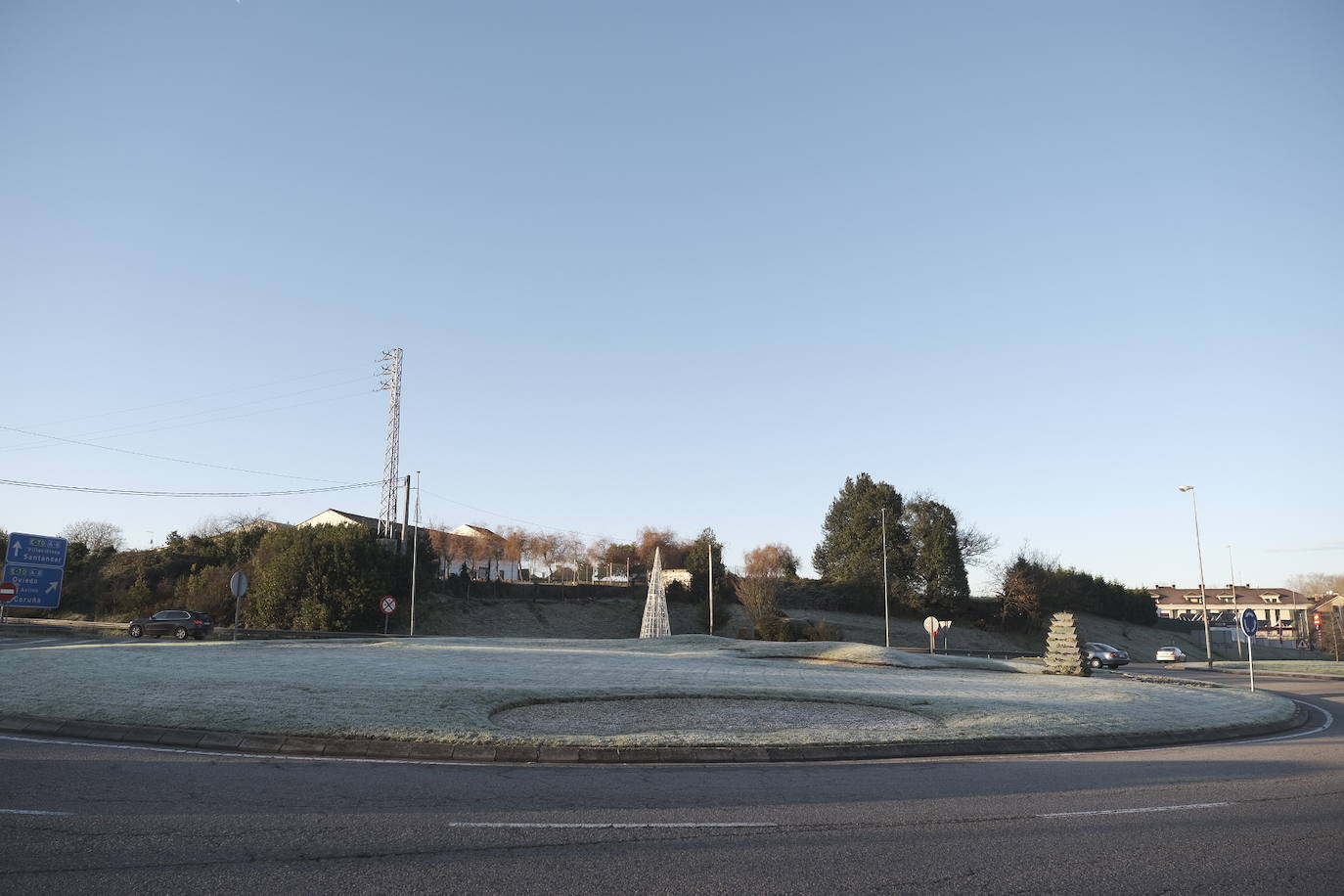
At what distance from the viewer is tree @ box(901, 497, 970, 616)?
255 feet

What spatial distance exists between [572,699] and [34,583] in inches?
1300

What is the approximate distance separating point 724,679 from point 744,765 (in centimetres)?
1101

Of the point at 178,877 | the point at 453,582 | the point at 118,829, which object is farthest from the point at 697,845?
the point at 453,582

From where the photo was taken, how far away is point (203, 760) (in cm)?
975

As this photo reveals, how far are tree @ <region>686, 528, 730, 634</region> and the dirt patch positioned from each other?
5570 centimetres

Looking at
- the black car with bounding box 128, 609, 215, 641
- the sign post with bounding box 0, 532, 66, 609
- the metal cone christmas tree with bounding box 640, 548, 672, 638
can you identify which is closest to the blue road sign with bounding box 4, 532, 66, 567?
the sign post with bounding box 0, 532, 66, 609

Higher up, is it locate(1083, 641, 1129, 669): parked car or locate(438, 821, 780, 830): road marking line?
locate(438, 821, 780, 830): road marking line

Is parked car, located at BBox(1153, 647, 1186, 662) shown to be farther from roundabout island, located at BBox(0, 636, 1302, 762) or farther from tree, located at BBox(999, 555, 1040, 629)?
roundabout island, located at BBox(0, 636, 1302, 762)

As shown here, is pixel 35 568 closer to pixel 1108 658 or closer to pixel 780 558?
pixel 1108 658

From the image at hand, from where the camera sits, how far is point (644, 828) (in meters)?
6.84

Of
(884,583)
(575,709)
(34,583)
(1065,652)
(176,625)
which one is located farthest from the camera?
(884,583)

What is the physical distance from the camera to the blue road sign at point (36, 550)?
120ft

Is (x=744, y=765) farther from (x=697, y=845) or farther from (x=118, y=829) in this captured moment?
(x=118, y=829)

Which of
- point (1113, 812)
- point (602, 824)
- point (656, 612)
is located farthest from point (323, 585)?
point (1113, 812)
